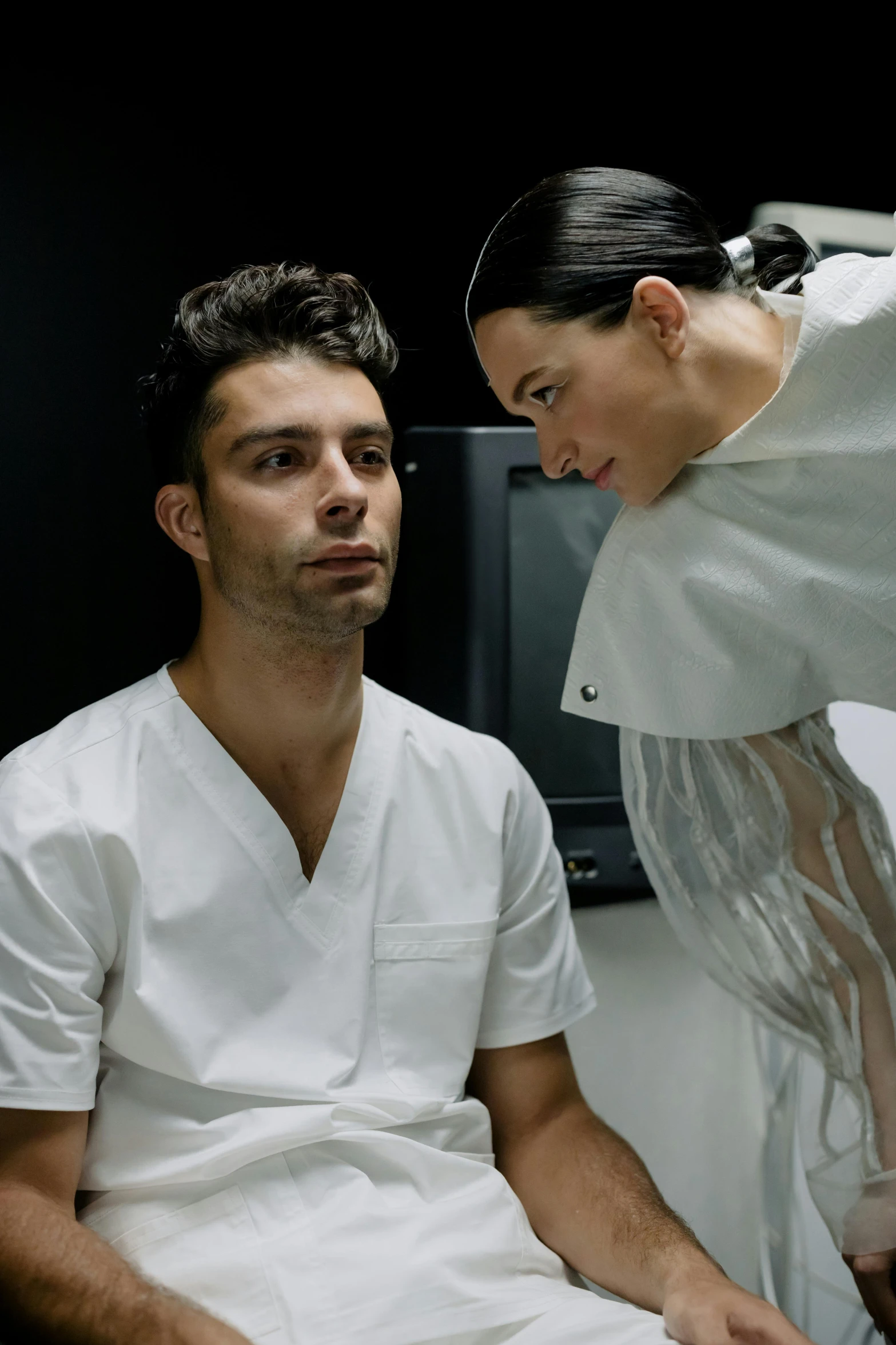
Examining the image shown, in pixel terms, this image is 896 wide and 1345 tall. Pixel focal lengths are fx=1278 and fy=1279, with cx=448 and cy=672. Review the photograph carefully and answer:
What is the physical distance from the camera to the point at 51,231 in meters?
1.80

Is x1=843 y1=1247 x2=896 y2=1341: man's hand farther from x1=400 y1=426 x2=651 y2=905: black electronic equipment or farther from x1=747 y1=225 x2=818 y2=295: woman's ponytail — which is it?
x1=747 y1=225 x2=818 y2=295: woman's ponytail

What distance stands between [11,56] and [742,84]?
1190 mm

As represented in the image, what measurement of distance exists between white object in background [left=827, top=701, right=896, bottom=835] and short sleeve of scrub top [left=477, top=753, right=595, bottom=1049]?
1.79 feet

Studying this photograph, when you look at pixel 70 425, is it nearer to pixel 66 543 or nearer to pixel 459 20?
pixel 66 543

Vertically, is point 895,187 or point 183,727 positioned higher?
point 895,187

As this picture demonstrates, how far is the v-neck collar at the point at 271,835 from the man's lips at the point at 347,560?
23 cm

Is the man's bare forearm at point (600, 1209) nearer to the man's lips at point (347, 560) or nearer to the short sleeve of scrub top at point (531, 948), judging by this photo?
the short sleeve of scrub top at point (531, 948)

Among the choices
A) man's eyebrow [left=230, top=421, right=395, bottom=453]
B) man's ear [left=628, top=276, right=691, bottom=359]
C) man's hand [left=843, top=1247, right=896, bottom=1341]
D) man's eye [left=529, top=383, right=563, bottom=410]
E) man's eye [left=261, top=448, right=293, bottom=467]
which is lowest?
man's hand [left=843, top=1247, right=896, bottom=1341]

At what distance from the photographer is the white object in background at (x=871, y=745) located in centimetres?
189

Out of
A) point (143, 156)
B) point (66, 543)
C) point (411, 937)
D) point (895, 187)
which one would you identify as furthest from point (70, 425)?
point (895, 187)

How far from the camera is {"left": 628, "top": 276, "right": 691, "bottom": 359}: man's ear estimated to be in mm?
1193

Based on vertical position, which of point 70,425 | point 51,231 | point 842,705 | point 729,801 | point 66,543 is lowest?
point 842,705

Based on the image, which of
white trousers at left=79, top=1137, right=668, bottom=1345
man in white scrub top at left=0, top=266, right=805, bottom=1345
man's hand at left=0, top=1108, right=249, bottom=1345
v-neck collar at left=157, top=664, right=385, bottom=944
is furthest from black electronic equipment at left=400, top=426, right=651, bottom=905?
man's hand at left=0, top=1108, right=249, bottom=1345

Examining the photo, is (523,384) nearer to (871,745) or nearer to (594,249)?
(594,249)
